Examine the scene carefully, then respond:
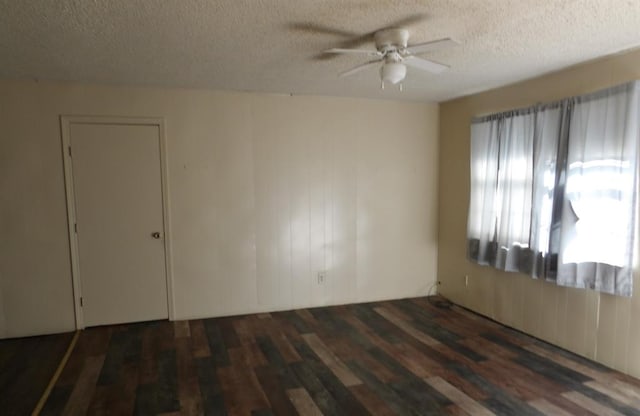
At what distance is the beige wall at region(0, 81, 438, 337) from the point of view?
370cm

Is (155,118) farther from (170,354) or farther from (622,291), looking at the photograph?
(622,291)

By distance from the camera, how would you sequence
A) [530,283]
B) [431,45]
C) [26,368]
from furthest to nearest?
[530,283] → [26,368] → [431,45]

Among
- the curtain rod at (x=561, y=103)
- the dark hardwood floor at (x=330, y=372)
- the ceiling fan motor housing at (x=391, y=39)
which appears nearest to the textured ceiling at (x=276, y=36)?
the ceiling fan motor housing at (x=391, y=39)

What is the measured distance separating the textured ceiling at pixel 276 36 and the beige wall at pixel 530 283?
0.60 ft

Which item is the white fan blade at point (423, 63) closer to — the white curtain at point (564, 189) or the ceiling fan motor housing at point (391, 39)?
the ceiling fan motor housing at point (391, 39)

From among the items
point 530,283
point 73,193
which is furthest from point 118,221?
point 530,283

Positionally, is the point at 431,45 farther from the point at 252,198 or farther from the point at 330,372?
the point at 252,198

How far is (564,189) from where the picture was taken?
3209 mm

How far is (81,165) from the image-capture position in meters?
3.80

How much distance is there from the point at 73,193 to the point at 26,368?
1.58m

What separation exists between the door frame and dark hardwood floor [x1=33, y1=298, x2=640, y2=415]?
356 millimetres

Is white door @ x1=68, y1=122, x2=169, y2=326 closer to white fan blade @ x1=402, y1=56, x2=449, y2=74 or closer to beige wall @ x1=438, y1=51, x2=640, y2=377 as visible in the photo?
white fan blade @ x1=402, y1=56, x2=449, y2=74

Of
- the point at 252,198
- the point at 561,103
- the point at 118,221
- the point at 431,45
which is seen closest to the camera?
the point at 431,45

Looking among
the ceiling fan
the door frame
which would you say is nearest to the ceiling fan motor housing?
the ceiling fan
